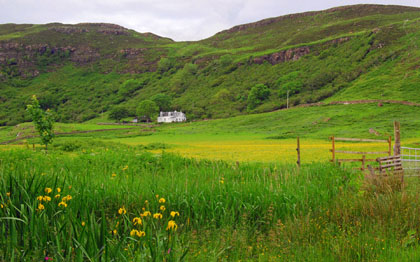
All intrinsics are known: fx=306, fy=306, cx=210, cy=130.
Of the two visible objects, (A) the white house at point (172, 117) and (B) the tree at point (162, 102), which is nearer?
(A) the white house at point (172, 117)

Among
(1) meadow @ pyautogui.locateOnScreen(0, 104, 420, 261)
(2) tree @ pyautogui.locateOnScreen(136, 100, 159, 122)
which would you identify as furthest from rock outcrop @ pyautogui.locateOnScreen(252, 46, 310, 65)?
(1) meadow @ pyautogui.locateOnScreen(0, 104, 420, 261)

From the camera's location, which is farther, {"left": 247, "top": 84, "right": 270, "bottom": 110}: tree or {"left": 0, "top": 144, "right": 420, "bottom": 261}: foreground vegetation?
{"left": 247, "top": 84, "right": 270, "bottom": 110}: tree

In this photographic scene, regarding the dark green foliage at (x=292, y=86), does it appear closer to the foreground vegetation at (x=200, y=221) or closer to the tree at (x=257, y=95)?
the tree at (x=257, y=95)

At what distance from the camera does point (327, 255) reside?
4934mm

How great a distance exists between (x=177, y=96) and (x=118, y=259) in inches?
7181

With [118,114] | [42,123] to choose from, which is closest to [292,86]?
[118,114]

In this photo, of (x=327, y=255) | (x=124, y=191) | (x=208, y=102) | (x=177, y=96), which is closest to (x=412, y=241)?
(x=327, y=255)

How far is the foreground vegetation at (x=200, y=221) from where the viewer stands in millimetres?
4109

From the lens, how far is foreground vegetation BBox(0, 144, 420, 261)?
4.11 meters

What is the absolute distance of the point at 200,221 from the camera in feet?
21.2

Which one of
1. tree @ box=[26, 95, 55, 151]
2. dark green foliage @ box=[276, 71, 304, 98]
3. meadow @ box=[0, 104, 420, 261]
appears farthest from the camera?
dark green foliage @ box=[276, 71, 304, 98]

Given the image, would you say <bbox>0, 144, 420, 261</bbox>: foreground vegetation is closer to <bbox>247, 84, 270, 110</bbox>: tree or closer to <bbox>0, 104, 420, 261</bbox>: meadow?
<bbox>0, 104, 420, 261</bbox>: meadow

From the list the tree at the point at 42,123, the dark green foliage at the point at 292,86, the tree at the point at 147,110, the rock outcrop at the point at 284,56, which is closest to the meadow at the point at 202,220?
the tree at the point at 42,123

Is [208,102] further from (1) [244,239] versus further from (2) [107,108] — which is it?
(1) [244,239]
